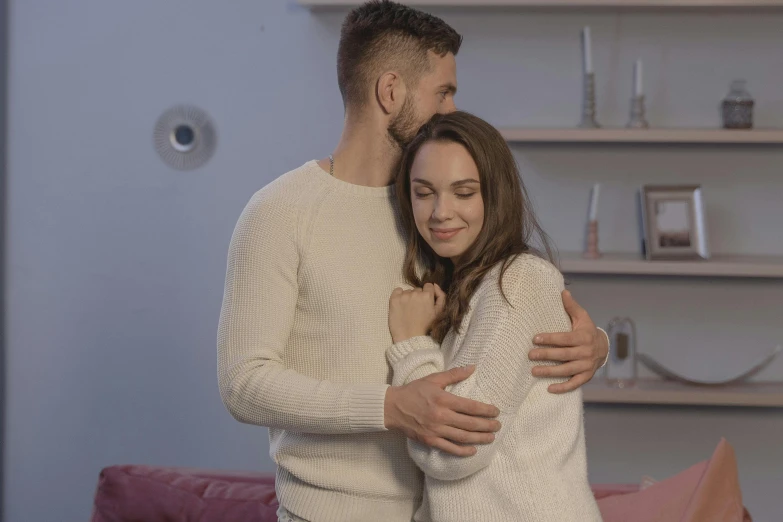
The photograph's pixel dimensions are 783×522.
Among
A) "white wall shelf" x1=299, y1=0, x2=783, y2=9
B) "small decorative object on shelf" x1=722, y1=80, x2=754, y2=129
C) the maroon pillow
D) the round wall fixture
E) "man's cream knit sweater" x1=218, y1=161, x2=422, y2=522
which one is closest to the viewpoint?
"man's cream knit sweater" x1=218, y1=161, x2=422, y2=522

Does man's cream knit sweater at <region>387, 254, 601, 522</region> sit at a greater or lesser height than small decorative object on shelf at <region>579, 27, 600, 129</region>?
lesser

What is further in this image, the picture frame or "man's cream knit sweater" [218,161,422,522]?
the picture frame

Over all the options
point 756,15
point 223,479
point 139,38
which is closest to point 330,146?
point 139,38

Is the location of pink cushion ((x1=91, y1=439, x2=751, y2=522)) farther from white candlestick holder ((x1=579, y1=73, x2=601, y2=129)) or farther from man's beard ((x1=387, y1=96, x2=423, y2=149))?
white candlestick holder ((x1=579, y1=73, x2=601, y2=129))

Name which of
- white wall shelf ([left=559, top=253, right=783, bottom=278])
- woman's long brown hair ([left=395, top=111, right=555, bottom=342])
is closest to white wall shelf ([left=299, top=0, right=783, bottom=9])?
white wall shelf ([left=559, top=253, right=783, bottom=278])

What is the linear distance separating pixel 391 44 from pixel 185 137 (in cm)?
153

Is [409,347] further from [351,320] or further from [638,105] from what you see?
[638,105]

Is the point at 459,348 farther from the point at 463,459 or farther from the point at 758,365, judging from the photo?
the point at 758,365

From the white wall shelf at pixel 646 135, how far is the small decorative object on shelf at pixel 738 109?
9cm

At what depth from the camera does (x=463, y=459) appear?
129cm

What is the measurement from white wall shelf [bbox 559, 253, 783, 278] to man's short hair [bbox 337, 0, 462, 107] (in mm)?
1184

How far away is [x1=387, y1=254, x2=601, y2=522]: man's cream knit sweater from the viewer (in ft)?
4.31

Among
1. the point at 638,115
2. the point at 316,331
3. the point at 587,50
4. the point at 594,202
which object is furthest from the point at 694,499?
the point at 587,50

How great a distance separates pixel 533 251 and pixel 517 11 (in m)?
1.54
